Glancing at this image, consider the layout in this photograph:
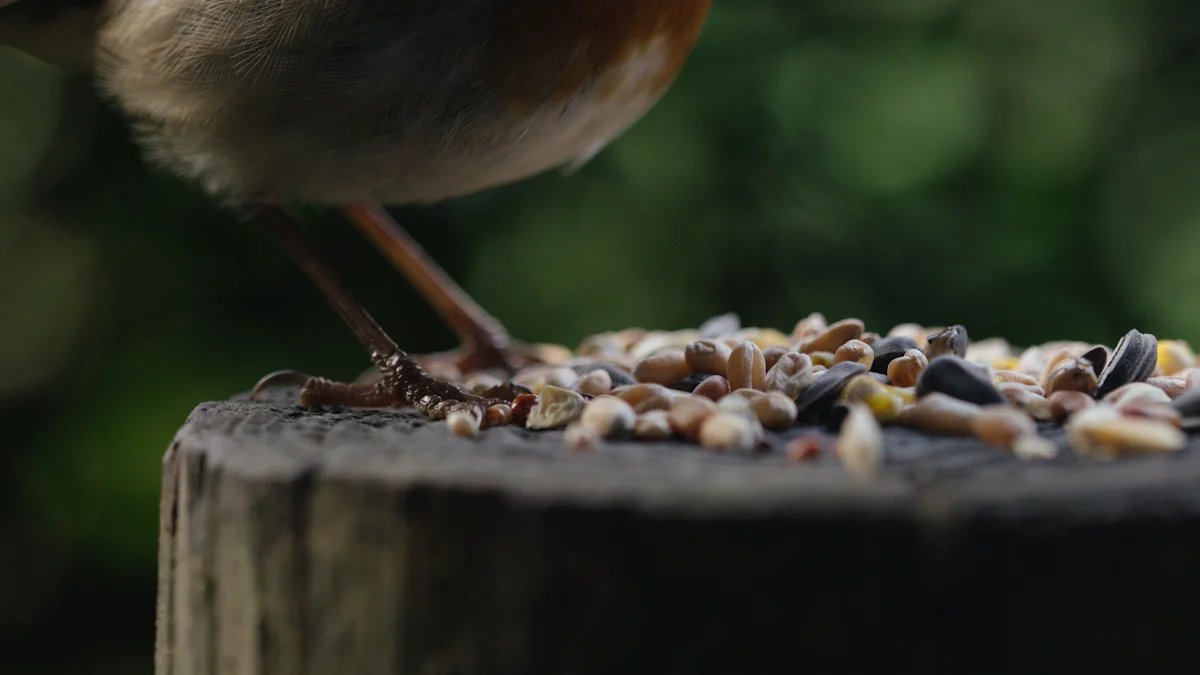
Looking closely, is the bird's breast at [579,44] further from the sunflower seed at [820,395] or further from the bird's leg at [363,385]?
the sunflower seed at [820,395]

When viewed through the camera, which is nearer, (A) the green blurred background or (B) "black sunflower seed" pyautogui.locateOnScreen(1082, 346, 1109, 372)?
(B) "black sunflower seed" pyautogui.locateOnScreen(1082, 346, 1109, 372)

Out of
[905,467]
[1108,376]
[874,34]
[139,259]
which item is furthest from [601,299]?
[905,467]

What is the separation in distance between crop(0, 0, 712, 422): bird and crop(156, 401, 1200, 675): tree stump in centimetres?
32

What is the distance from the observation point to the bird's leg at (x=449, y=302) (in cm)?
194

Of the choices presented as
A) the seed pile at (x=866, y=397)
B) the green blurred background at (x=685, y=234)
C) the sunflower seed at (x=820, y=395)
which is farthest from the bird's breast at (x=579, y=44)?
the green blurred background at (x=685, y=234)

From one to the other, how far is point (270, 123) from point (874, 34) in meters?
1.44

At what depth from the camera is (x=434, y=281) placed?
6.66ft

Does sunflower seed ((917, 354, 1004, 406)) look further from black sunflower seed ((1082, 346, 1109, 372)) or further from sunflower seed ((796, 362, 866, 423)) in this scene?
black sunflower seed ((1082, 346, 1109, 372))

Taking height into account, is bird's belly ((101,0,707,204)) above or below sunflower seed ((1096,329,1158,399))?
above

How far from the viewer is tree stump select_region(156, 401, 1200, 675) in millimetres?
698

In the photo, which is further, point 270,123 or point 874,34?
point 874,34

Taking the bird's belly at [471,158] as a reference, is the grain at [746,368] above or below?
below

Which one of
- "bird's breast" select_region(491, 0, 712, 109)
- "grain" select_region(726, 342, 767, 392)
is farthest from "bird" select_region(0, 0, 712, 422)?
"grain" select_region(726, 342, 767, 392)

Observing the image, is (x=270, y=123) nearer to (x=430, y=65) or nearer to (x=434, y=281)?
(x=430, y=65)
